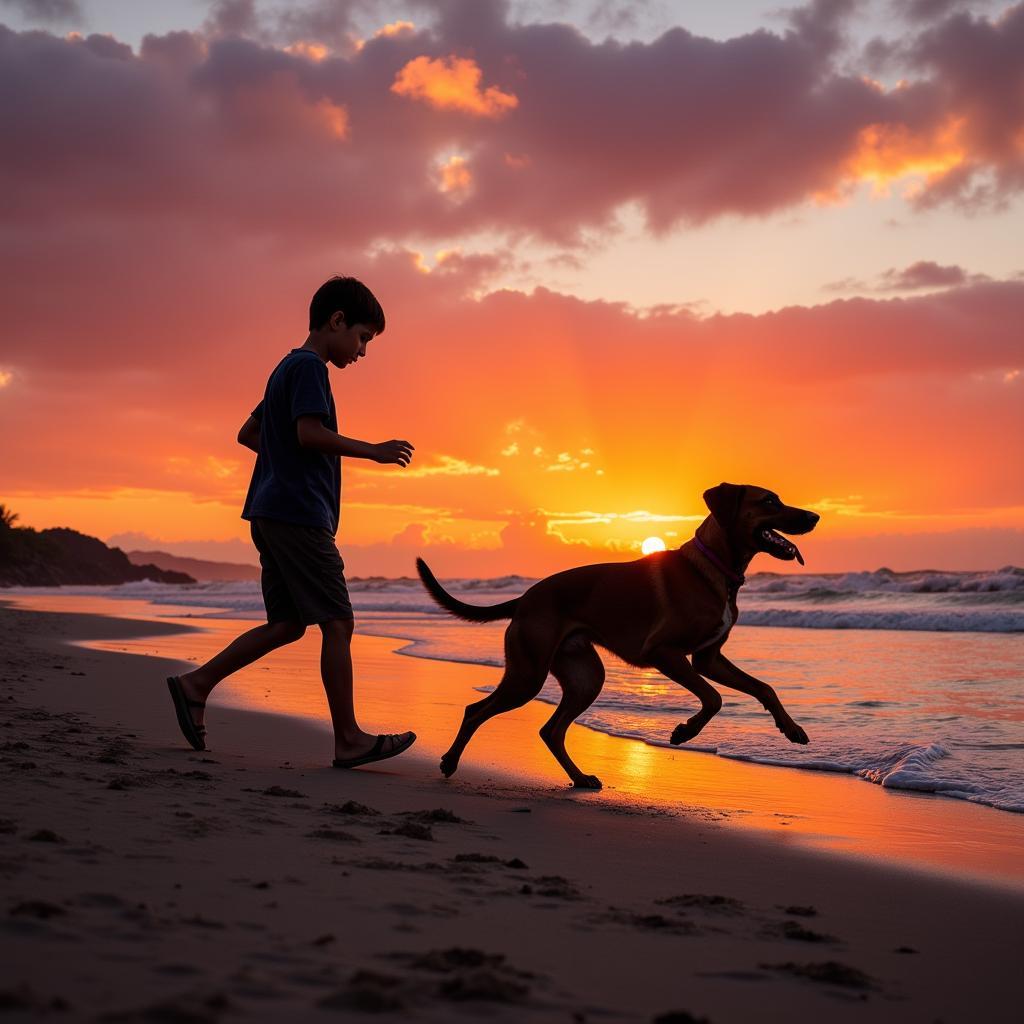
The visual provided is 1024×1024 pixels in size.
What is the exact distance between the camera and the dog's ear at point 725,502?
574 cm

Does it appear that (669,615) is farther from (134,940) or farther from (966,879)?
(134,940)

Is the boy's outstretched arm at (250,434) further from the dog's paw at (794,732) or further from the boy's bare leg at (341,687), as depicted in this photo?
the dog's paw at (794,732)

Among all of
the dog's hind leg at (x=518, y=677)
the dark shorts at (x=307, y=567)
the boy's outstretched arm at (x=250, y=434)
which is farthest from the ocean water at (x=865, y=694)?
the boy's outstretched arm at (x=250, y=434)

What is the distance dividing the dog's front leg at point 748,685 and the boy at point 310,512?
1.71 m

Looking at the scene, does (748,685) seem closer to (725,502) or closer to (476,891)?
(725,502)

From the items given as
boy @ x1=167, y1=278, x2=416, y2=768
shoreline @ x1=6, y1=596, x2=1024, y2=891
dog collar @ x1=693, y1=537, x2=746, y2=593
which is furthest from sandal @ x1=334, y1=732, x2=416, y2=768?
dog collar @ x1=693, y1=537, x2=746, y2=593

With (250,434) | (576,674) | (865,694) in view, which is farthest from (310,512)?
(865,694)

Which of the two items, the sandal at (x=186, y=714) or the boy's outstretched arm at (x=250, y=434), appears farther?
the boy's outstretched arm at (x=250, y=434)

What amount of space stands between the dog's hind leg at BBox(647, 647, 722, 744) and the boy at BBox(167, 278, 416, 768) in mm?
1355

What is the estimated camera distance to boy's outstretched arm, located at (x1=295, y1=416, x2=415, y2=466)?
4.83 metres

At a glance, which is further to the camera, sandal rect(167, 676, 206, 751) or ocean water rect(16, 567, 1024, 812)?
ocean water rect(16, 567, 1024, 812)

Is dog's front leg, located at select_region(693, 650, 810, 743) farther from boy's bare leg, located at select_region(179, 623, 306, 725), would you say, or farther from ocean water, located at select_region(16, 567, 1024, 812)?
boy's bare leg, located at select_region(179, 623, 306, 725)

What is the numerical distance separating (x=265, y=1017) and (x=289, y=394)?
3.66 metres

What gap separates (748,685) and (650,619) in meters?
Result: 0.62
